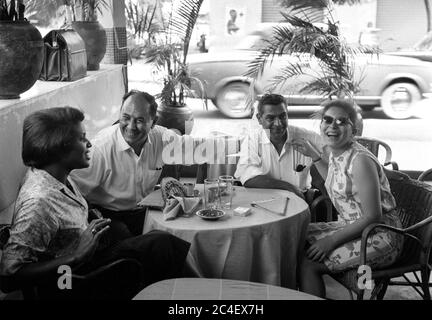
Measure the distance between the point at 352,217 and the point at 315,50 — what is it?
7.44 feet

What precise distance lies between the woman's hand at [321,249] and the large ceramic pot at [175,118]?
8.46 feet

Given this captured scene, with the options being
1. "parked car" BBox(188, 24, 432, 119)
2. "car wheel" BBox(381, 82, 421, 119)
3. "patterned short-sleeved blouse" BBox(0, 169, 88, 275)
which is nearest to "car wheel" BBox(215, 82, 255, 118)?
"parked car" BBox(188, 24, 432, 119)

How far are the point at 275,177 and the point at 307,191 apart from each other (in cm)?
23

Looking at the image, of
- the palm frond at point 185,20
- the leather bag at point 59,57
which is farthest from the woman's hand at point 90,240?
the palm frond at point 185,20

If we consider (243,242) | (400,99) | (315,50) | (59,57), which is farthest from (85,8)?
(400,99)

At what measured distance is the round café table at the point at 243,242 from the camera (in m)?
2.70

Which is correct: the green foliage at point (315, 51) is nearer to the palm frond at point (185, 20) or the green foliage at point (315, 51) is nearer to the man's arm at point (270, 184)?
the palm frond at point (185, 20)

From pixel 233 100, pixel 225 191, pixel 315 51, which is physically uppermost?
pixel 315 51

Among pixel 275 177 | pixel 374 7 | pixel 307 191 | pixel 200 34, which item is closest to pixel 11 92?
pixel 275 177

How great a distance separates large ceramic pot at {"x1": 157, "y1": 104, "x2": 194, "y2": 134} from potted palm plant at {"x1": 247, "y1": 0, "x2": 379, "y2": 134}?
0.76 meters

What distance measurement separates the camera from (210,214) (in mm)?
2840

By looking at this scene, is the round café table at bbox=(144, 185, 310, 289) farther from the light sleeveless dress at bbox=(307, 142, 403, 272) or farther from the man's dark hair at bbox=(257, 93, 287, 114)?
the man's dark hair at bbox=(257, 93, 287, 114)

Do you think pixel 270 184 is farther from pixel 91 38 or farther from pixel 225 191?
pixel 91 38
